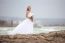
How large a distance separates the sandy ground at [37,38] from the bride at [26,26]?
29 mm

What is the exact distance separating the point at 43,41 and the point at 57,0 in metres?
0.35

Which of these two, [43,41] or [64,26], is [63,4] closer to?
[64,26]

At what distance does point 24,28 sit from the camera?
98 centimetres

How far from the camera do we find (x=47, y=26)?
1.01 metres

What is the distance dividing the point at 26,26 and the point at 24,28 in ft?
0.07

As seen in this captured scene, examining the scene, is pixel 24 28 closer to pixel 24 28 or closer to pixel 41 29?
pixel 24 28

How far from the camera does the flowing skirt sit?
0.97 metres

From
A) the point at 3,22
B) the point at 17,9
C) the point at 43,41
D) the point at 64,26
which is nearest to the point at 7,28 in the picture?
the point at 3,22

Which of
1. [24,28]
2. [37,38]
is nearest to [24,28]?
[24,28]

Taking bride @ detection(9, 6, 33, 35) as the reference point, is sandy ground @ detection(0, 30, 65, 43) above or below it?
below

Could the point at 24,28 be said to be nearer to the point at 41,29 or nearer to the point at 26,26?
the point at 26,26

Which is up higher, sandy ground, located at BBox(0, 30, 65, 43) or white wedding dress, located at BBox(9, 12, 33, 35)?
white wedding dress, located at BBox(9, 12, 33, 35)

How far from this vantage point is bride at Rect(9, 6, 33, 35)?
97 cm

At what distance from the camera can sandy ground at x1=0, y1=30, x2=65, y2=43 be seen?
95 cm
